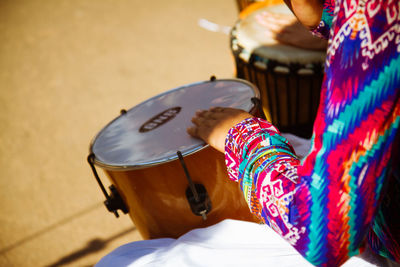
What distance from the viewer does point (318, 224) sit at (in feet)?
1.40

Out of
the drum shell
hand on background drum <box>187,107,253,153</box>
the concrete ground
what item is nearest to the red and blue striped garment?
hand on background drum <box>187,107,253,153</box>

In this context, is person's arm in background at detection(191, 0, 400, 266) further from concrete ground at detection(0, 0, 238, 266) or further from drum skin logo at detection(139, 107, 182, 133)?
concrete ground at detection(0, 0, 238, 266)

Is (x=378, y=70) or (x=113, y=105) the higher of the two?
(x=378, y=70)

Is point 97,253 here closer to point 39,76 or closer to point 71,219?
point 71,219

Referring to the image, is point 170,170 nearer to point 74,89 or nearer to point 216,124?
point 216,124

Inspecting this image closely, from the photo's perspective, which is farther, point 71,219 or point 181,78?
point 181,78

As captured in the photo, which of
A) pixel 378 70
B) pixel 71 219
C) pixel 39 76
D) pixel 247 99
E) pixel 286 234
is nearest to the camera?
pixel 378 70

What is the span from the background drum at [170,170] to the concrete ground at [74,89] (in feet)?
2.13

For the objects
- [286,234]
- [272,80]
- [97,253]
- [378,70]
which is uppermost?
[378,70]

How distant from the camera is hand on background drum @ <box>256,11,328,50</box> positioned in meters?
1.19

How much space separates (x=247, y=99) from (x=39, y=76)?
2975mm

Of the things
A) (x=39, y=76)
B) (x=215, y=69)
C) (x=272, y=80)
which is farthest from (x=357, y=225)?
(x=39, y=76)

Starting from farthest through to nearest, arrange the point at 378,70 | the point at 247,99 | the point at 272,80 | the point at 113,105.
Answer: the point at 113,105
the point at 272,80
the point at 247,99
the point at 378,70

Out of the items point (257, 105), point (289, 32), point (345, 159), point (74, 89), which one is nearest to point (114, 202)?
point (257, 105)
